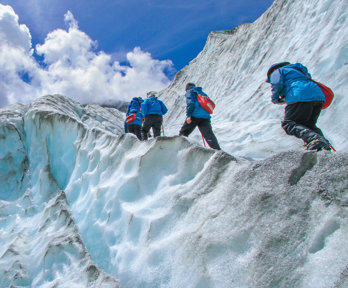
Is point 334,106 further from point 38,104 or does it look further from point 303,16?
point 38,104

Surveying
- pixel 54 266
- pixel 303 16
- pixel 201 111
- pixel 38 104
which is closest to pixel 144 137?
pixel 201 111

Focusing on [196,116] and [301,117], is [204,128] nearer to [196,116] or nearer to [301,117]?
[196,116]

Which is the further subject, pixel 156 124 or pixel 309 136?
pixel 156 124

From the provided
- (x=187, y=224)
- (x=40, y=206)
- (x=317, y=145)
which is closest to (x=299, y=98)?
(x=317, y=145)

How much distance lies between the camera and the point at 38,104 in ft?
24.9

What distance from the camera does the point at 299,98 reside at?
2.80 m

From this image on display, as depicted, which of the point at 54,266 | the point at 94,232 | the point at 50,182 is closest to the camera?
the point at 54,266

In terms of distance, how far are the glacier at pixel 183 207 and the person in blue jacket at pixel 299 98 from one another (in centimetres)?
85

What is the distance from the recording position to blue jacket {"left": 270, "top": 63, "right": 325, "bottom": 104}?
9.18ft

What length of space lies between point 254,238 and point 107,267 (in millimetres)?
1424

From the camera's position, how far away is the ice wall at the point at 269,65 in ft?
13.9

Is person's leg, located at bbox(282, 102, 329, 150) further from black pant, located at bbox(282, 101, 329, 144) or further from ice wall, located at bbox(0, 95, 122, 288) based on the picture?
ice wall, located at bbox(0, 95, 122, 288)

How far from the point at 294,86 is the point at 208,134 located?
162 cm

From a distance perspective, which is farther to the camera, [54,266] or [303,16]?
[303,16]
